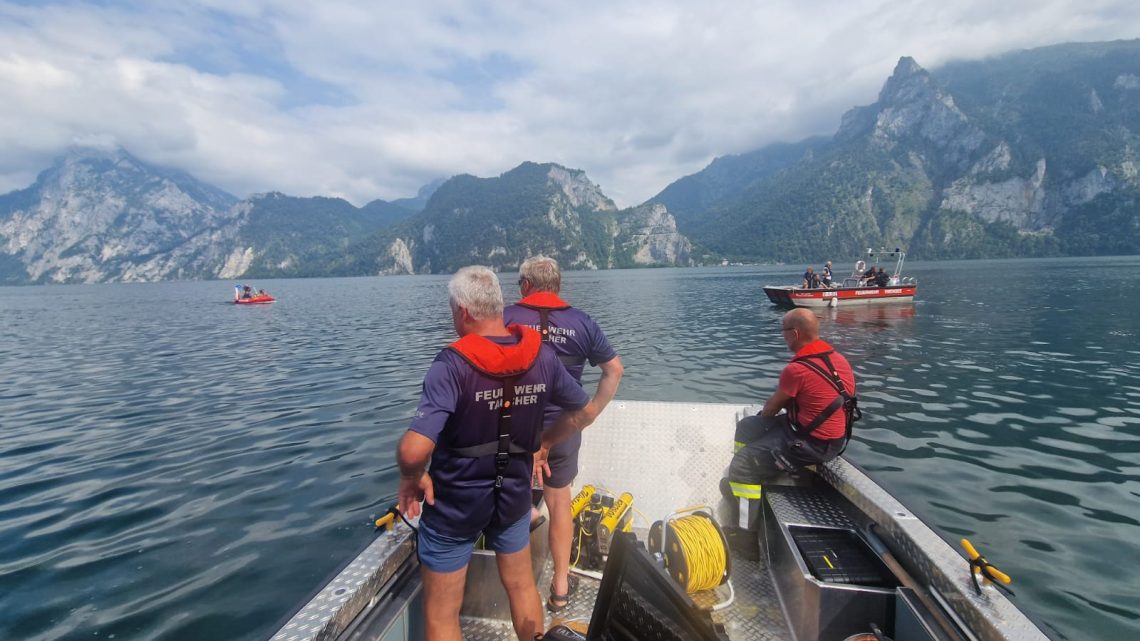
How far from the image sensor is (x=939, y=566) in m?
3.03

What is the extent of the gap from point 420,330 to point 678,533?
26271 millimetres

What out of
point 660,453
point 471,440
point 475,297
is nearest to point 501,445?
point 471,440

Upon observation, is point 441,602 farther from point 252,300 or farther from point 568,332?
point 252,300

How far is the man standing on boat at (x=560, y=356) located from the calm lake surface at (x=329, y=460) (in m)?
1.81

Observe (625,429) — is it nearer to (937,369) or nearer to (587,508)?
(587,508)

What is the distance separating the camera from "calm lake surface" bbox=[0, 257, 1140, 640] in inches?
221

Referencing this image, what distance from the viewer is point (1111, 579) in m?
5.62

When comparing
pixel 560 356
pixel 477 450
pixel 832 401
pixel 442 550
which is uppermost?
pixel 560 356

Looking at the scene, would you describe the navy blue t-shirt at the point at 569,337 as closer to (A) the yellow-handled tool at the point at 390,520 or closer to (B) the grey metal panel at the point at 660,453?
(A) the yellow-handled tool at the point at 390,520

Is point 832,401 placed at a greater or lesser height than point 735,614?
greater

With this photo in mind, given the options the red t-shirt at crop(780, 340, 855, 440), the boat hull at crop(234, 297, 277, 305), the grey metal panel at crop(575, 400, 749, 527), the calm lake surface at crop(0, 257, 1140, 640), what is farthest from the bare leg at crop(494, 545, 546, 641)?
the boat hull at crop(234, 297, 277, 305)

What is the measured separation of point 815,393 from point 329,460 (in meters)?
8.50

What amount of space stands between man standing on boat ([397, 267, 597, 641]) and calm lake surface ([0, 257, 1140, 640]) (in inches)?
33.9

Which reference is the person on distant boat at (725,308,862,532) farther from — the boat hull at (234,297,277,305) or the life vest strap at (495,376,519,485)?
the boat hull at (234,297,277,305)
